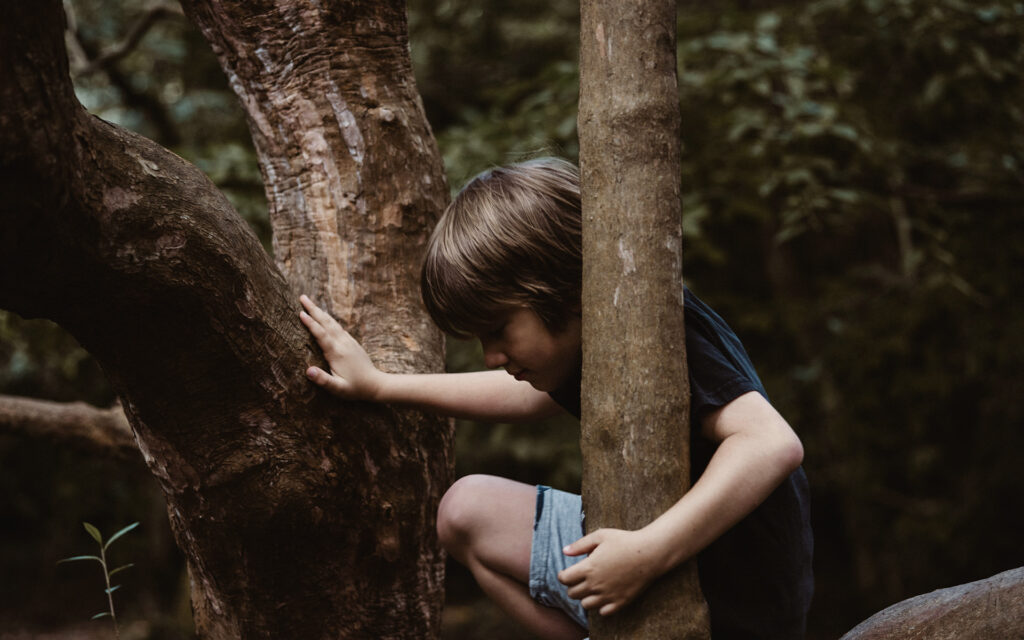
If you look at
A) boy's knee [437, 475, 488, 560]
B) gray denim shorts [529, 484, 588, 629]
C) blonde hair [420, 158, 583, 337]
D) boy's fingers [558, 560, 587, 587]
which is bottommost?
gray denim shorts [529, 484, 588, 629]

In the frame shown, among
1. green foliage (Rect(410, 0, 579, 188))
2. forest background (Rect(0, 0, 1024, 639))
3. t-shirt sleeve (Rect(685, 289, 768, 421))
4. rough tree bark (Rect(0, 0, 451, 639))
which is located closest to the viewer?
rough tree bark (Rect(0, 0, 451, 639))

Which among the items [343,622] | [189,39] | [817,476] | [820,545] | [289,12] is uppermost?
[189,39]

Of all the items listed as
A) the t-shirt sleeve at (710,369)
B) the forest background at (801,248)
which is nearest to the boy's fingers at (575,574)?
the t-shirt sleeve at (710,369)

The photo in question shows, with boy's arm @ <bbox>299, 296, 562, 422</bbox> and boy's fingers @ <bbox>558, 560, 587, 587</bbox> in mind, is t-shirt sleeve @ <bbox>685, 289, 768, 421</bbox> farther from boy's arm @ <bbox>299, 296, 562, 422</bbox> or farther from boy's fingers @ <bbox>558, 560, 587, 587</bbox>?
boy's arm @ <bbox>299, 296, 562, 422</bbox>

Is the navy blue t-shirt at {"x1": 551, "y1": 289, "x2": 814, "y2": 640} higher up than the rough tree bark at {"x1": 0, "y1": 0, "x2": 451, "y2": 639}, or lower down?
lower down

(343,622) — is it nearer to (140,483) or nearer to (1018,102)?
(1018,102)

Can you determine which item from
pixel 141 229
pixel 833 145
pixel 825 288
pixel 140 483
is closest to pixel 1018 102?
pixel 833 145

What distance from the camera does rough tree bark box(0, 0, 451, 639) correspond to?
1.12m

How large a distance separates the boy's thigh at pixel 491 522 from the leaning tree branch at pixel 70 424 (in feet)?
3.68

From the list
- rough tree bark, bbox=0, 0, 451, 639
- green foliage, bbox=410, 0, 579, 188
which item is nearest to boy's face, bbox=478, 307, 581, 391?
rough tree bark, bbox=0, 0, 451, 639

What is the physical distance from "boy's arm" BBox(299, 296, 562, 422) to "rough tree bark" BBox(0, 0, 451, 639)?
4cm

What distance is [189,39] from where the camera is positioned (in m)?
5.77

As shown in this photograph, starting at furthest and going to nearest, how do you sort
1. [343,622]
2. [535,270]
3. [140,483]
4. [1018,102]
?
[140,483] → [1018,102] → [343,622] → [535,270]

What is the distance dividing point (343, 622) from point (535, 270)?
0.81m
